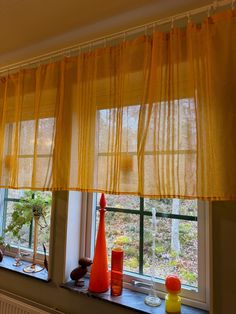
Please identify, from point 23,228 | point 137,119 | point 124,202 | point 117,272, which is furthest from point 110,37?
point 23,228

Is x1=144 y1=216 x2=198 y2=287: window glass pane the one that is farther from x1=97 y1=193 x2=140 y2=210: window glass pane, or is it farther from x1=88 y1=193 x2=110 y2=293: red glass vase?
x1=88 y1=193 x2=110 y2=293: red glass vase

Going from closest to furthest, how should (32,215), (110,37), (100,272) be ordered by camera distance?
(100,272) → (110,37) → (32,215)

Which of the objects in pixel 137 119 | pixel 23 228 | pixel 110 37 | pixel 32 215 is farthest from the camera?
pixel 23 228

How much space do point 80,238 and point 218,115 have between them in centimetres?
105

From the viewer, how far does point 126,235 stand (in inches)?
55.4

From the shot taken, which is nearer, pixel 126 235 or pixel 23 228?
pixel 126 235

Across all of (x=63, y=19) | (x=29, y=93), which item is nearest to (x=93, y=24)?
(x=63, y=19)

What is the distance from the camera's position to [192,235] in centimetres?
124

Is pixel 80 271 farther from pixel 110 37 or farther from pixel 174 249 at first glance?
pixel 110 37

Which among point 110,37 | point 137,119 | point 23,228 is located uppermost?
point 110,37

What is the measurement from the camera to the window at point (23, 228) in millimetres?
1668

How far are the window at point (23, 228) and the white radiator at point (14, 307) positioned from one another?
297 millimetres

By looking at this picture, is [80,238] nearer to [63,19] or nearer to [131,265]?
[131,265]

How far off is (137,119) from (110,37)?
1.80ft
